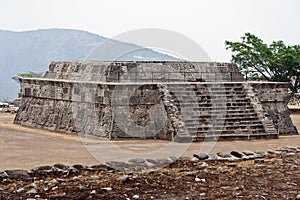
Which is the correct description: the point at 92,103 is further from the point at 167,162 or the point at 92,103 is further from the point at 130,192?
the point at 130,192

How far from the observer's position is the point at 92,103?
18.5 m

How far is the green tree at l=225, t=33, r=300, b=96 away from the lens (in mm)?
29547

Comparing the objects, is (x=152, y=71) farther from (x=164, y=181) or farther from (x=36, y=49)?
(x=36, y=49)

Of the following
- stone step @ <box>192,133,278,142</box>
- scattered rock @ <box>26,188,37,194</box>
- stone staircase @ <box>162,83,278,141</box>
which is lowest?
scattered rock @ <box>26,188,37,194</box>

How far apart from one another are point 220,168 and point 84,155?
4.03 meters

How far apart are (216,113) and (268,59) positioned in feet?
41.1

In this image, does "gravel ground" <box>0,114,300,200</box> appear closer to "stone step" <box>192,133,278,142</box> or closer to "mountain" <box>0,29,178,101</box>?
"stone step" <box>192,133,278,142</box>

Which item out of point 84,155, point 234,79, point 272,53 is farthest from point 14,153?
point 272,53

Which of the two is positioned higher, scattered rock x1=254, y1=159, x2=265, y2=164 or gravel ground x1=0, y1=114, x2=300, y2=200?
A: scattered rock x1=254, y1=159, x2=265, y2=164

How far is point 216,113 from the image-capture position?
17984 mm

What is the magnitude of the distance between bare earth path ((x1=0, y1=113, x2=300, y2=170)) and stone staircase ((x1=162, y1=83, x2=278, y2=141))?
0.59 metres

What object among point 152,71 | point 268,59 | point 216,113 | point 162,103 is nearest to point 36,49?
point 268,59

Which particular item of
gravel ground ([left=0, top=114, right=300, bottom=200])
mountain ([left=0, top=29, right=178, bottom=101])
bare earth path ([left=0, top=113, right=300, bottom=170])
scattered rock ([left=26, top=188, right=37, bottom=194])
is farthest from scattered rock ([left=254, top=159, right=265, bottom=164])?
mountain ([left=0, top=29, right=178, bottom=101])

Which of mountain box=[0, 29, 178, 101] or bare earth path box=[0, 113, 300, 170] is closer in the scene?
bare earth path box=[0, 113, 300, 170]
